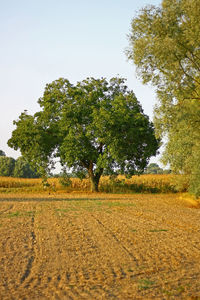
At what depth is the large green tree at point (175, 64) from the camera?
21291 millimetres

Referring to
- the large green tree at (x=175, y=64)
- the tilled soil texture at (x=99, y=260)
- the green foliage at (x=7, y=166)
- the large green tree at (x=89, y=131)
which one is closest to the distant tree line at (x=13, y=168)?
the green foliage at (x=7, y=166)

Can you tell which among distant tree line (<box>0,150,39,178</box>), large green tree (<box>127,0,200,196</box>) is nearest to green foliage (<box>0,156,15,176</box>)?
distant tree line (<box>0,150,39,178</box>)

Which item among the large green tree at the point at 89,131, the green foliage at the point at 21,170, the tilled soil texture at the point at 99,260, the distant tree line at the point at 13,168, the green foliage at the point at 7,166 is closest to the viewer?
the tilled soil texture at the point at 99,260

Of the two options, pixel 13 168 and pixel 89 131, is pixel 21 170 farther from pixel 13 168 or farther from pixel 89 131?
pixel 89 131

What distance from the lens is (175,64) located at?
21750 mm

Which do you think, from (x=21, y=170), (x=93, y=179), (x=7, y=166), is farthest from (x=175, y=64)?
(x=7, y=166)

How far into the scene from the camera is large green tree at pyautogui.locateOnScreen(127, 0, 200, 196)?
21.3 m

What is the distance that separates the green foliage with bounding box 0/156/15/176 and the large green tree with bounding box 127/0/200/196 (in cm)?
7799

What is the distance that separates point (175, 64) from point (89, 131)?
1626cm

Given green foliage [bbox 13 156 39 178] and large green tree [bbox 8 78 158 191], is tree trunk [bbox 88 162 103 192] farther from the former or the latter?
green foliage [bbox 13 156 39 178]

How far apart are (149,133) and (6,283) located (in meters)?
32.2

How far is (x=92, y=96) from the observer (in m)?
39.6

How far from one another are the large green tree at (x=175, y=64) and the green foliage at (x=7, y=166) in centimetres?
7799

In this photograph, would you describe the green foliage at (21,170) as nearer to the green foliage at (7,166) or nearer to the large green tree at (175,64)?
the green foliage at (7,166)
